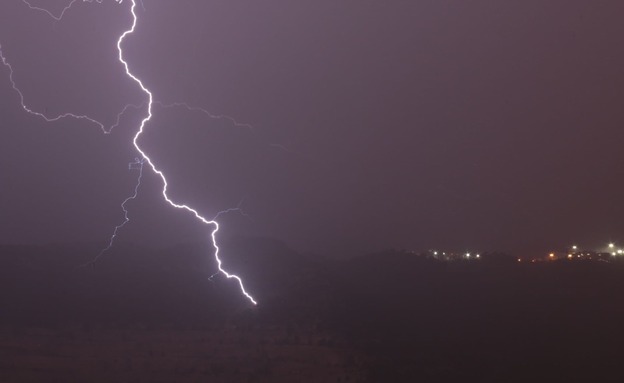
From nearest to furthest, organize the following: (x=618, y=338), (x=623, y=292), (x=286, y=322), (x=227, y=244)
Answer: (x=618, y=338) → (x=286, y=322) → (x=623, y=292) → (x=227, y=244)

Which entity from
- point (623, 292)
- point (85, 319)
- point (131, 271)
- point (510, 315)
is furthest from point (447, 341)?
point (131, 271)

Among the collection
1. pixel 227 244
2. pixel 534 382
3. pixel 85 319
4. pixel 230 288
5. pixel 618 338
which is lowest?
→ pixel 534 382

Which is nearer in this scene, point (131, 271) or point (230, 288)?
point (230, 288)

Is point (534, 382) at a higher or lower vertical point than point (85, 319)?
lower

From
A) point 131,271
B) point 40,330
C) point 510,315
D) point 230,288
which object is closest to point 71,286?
point 131,271

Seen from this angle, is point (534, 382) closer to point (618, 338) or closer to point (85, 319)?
point (618, 338)

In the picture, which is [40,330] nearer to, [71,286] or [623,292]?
[71,286]

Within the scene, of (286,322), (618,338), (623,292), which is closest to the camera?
(618,338)
